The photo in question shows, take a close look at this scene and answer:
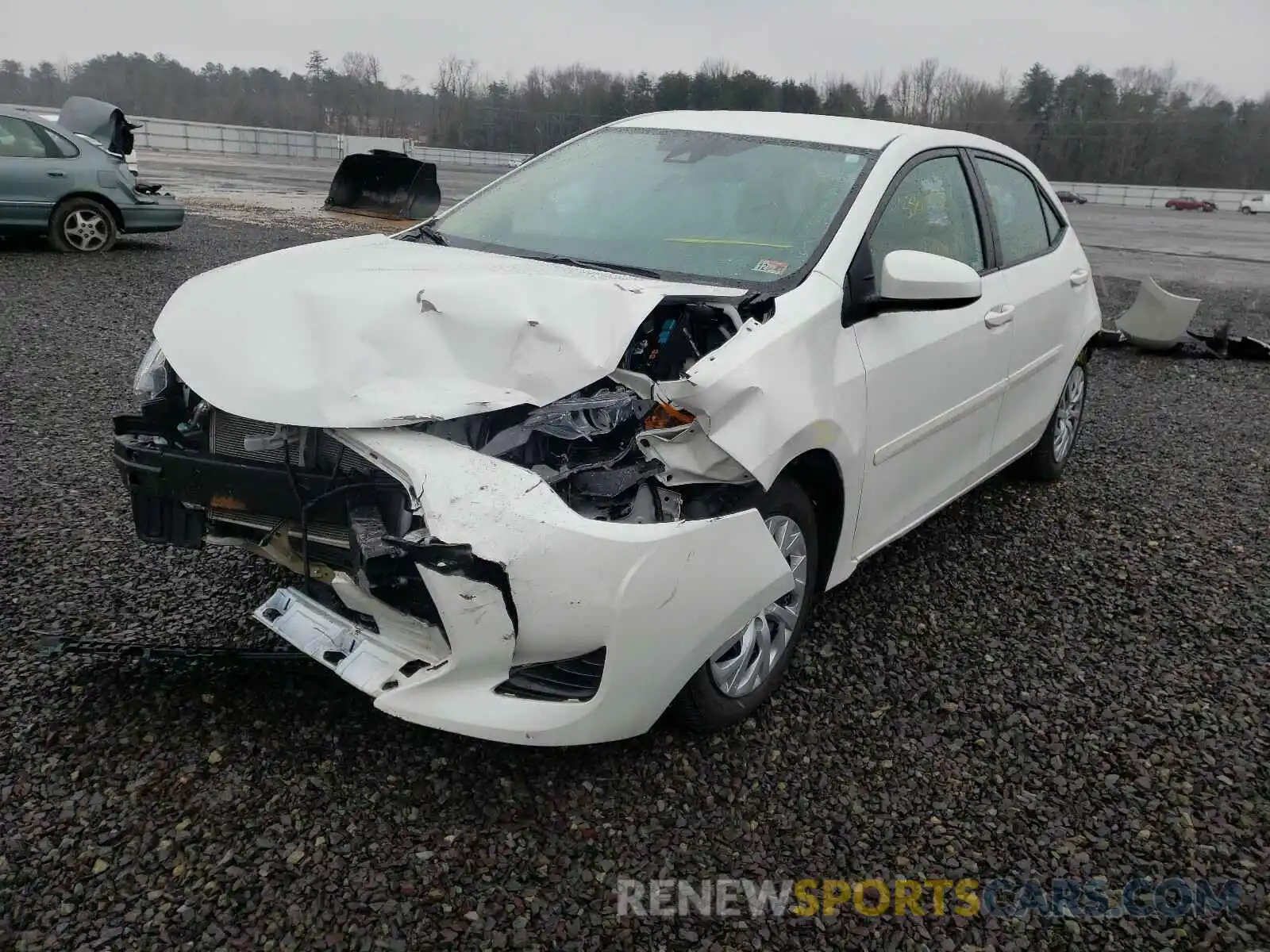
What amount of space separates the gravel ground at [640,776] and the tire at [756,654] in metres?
0.09

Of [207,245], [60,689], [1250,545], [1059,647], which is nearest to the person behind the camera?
[60,689]

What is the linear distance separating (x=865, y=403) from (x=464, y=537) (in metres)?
1.42

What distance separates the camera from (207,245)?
12.3 m

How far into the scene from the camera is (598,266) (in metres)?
3.23

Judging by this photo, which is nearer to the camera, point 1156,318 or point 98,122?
point 1156,318

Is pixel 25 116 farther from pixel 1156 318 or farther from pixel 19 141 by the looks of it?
pixel 1156 318

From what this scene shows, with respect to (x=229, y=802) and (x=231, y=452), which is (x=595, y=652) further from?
(x=231, y=452)

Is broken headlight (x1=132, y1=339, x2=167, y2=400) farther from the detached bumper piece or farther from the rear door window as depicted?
the rear door window

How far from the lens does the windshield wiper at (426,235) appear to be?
3.70 m

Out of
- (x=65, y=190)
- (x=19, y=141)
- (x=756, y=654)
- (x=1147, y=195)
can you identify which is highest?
(x=1147, y=195)

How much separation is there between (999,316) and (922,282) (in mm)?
1027

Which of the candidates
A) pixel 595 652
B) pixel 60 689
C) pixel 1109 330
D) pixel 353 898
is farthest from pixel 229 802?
pixel 1109 330

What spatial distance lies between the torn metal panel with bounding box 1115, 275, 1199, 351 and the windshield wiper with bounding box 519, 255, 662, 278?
7.54m

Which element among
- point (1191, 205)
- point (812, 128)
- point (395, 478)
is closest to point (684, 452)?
point (395, 478)
